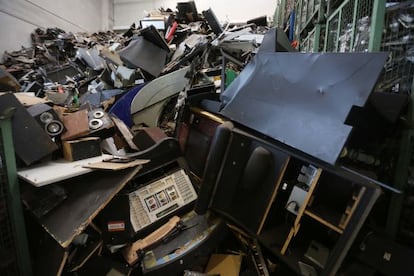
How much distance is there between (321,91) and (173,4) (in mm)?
8053

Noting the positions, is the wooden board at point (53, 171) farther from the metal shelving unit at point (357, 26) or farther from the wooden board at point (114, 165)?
the metal shelving unit at point (357, 26)

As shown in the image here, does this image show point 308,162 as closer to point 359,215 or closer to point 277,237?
point 359,215

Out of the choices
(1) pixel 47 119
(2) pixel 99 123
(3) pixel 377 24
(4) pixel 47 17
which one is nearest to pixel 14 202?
(1) pixel 47 119

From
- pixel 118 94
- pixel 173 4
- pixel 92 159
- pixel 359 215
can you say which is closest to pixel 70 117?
pixel 92 159

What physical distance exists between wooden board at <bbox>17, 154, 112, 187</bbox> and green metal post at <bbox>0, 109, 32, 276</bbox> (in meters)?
0.06

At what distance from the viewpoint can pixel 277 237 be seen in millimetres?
1193

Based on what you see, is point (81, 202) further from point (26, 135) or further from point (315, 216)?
point (315, 216)

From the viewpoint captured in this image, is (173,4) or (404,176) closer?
(404,176)

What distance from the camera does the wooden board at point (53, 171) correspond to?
1.27m

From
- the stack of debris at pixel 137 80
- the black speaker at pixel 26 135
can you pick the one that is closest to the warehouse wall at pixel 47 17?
the stack of debris at pixel 137 80

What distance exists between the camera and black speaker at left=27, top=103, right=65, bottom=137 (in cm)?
163

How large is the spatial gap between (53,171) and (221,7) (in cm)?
775

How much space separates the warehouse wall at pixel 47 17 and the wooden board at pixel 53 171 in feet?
17.0

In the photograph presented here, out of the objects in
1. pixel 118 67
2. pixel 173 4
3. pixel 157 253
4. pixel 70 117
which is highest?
pixel 173 4
